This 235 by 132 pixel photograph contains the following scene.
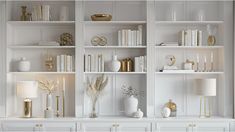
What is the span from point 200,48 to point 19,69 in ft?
8.94

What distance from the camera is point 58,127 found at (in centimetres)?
557

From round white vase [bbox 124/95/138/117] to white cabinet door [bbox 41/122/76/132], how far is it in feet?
2.68

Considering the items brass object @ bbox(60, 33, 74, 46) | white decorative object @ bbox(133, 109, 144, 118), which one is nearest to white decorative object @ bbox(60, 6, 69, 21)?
brass object @ bbox(60, 33, 74, 46)

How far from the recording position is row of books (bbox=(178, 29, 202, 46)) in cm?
587

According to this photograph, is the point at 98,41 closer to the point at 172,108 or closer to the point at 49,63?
the point at 49,63

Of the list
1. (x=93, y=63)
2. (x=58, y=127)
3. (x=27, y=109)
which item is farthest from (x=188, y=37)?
(x=27, y=109)

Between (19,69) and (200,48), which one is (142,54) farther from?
(19,69)

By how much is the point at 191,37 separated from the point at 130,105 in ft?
4.39

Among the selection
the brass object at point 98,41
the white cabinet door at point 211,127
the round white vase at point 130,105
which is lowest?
the white cabinet door at point 211,127

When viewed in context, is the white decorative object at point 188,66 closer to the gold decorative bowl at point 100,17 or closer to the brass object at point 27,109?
the gold decorative bowl at point 100,17

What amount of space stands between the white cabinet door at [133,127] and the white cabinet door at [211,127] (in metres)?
0.67

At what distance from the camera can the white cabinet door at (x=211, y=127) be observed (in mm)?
5578

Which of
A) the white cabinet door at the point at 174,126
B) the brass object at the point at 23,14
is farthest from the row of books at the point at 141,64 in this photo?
the brass object at the point at 23,14

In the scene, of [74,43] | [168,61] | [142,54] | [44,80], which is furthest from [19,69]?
[168,61]
